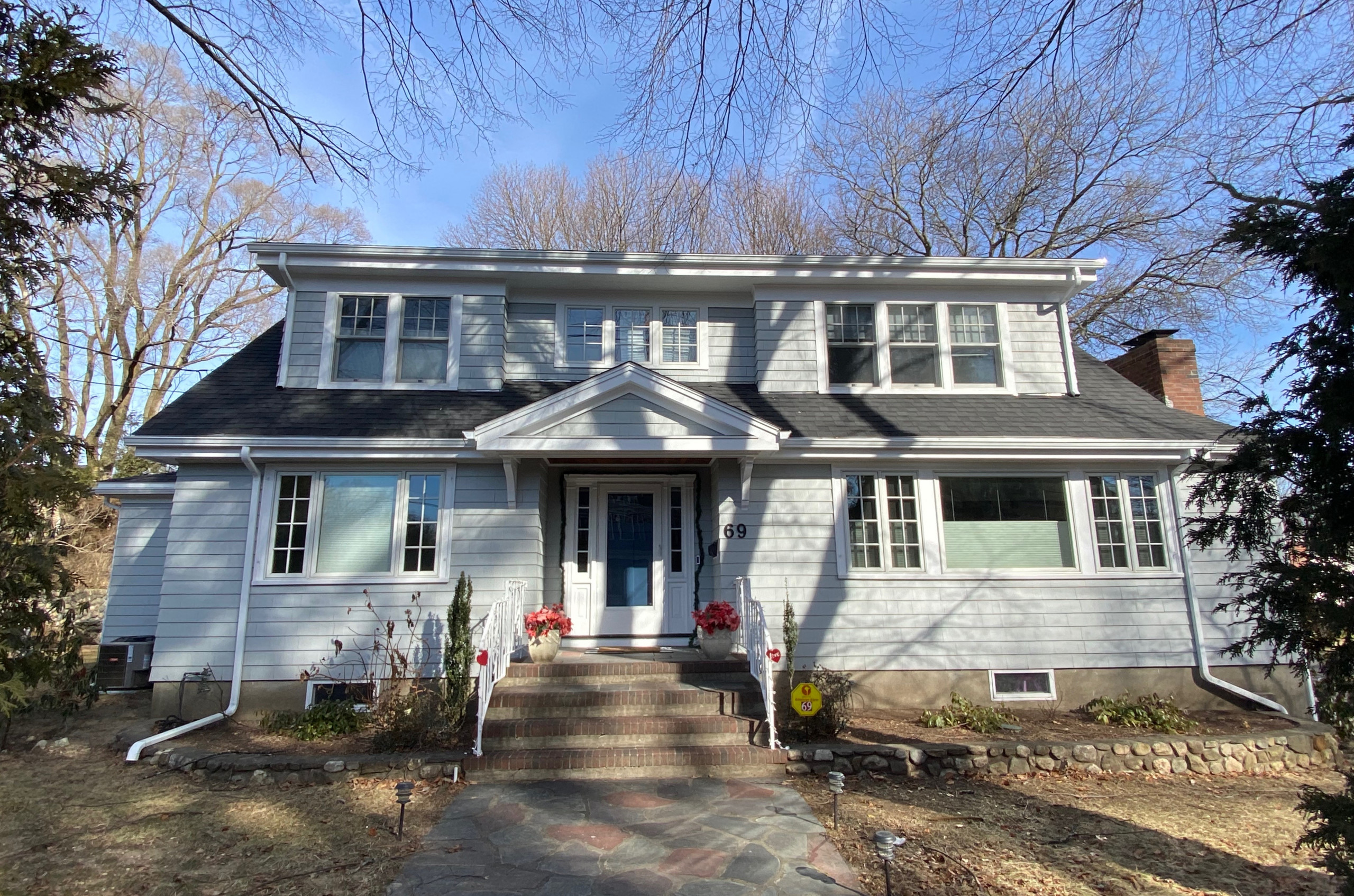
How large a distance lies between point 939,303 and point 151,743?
10.5m

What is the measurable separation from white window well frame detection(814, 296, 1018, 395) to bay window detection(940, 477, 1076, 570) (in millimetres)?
1505

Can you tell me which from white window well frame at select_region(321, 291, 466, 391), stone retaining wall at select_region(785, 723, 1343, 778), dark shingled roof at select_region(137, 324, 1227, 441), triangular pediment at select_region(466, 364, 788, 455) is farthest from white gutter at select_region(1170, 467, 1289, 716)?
white window well frame at select_region(321, 291, 466, 391)

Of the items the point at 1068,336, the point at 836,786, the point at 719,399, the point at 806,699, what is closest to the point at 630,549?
the point at 719,399

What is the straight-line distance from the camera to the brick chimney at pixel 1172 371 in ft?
33.7

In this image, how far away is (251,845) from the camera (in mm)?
4730

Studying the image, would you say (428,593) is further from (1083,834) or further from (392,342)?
(1083,834)

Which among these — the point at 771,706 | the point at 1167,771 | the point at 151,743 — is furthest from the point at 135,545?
the point at 1167,771

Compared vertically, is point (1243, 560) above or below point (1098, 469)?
below

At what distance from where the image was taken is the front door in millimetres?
8641

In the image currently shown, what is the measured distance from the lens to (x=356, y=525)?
26.8ft

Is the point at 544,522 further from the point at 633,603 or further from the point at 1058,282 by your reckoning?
the point at 1058,282

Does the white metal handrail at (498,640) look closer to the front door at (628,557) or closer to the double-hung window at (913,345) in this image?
the front door at (628,557)

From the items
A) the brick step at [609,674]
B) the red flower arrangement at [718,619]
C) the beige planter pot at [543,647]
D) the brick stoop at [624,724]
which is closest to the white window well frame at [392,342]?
the beige planter pot at [543,647]

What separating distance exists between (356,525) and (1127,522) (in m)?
9.46
